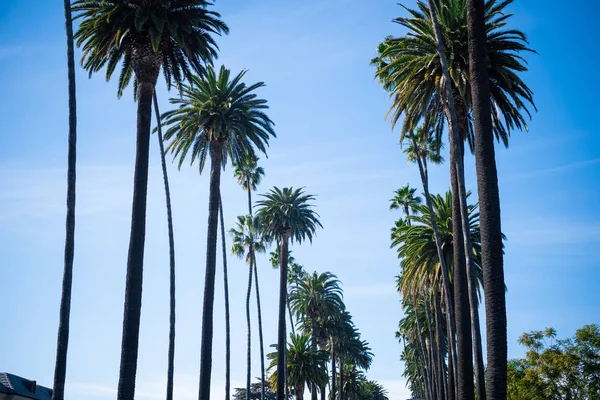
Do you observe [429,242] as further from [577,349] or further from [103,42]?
[103,42]

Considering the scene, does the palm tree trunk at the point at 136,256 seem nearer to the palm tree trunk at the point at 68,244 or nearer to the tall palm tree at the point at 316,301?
the palm tree trunk at the point at 68,244

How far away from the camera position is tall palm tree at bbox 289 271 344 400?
233ft

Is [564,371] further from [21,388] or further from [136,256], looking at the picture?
[21,388]

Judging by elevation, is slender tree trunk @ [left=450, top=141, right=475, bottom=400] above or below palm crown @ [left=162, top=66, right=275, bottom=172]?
below

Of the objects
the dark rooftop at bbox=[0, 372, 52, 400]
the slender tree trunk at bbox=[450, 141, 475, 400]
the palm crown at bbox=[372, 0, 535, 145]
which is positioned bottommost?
the dark rooftop at bbox=[0, 372, 52, 400]

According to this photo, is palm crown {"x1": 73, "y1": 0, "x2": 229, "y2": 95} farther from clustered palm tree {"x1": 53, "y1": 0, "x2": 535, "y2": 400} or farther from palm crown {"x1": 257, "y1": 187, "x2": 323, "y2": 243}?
palm crown {"x1": 257, "y1": 187, "x2": 323, "y2": 243}

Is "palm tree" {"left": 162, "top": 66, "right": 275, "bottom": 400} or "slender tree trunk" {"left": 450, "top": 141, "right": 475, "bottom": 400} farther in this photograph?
"palm tree" {"left": 162, "top": 66, "right": 275, "bottom": 400}

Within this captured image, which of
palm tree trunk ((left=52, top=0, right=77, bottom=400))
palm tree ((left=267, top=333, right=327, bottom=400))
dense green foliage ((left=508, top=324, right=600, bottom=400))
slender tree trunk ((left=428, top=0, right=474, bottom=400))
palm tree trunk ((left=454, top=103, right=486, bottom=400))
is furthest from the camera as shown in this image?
palm tree ((left=267, top=333, right=327, bottom=400))

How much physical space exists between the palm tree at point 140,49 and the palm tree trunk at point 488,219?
43.9 ft

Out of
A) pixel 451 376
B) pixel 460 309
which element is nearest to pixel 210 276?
pixel 460 309

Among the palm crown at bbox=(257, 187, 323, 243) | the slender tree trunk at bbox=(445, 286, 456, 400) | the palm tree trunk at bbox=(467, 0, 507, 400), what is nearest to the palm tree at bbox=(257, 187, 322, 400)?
the palm crown at bbox=(257, 187, 323, 243)

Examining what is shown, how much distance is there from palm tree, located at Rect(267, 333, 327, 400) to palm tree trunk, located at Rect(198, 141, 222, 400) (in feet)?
99.7

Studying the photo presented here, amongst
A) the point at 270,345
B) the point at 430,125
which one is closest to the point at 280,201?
the point at 270,345

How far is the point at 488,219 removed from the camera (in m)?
14.2
